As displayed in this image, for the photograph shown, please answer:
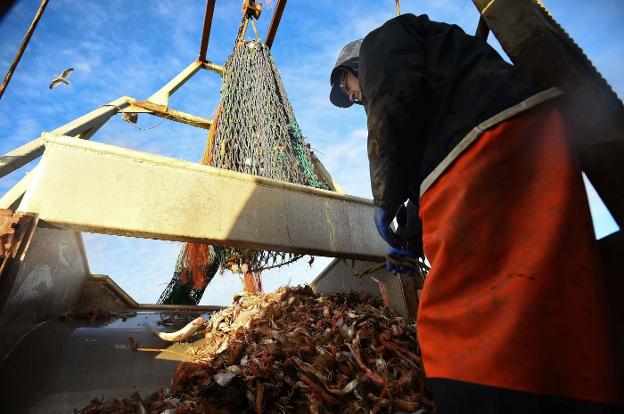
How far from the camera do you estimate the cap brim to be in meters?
3.20

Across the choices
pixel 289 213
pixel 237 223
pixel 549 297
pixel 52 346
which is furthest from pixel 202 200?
pixel 549 297

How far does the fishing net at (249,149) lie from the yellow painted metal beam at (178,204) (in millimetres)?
761

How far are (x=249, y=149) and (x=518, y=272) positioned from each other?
523 centimetres

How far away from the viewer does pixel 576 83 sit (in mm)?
1404

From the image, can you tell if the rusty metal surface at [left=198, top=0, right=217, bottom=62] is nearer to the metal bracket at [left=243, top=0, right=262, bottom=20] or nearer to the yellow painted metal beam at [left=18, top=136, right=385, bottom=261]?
the metal bracket at [left=243, top=0, right=262, bottom=20]

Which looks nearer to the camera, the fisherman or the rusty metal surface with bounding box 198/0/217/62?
the fisherman

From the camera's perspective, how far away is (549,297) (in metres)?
1.14

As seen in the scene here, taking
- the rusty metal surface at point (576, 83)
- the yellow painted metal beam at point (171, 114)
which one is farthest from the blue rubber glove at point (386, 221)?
the yellow painted metal beam at point (171, 114)

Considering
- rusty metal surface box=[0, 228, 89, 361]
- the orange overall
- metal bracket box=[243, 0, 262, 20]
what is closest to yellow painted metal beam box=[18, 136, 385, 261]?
rusty metal surface box=[0, 228, 89, 361]

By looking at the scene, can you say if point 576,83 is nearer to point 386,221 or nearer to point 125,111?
point 386,221

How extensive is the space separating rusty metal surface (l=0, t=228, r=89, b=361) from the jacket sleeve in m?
3.00

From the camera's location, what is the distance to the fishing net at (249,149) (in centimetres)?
548

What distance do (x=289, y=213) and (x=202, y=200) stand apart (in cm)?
107

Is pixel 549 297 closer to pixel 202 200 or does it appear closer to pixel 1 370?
pixel 202 200
